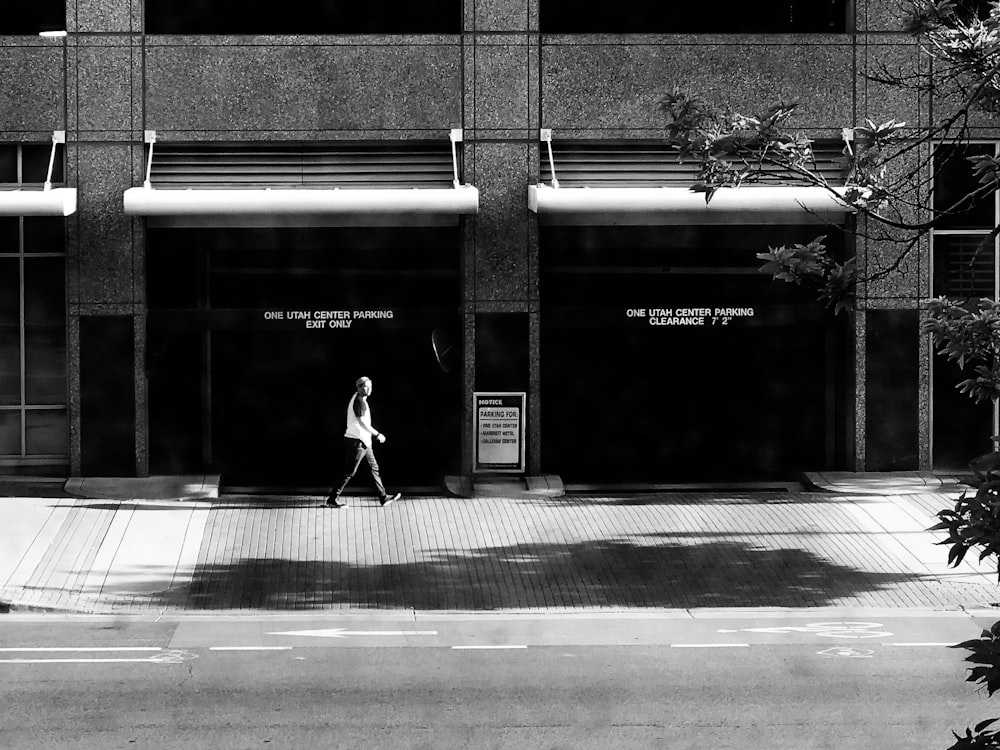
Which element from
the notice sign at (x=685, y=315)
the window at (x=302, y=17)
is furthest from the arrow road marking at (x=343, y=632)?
the window at (x=302, y=17)

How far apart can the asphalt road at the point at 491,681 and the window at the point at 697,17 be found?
8455mm

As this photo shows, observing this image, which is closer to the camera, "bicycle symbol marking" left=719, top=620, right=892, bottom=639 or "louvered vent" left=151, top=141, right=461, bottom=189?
"bicycle symbol marking" left=719, top=620, right=892, bottom=639

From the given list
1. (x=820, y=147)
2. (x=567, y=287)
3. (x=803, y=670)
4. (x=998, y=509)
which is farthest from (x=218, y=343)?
(x=998, y=509)

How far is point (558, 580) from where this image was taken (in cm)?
1387

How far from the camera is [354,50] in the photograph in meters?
18.0

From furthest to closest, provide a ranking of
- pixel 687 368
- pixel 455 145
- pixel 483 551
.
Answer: pixel 687 368, pixel 455 145, pixel 483 551

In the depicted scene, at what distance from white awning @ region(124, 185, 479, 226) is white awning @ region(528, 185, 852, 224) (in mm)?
1007

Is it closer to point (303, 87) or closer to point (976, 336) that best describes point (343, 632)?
point (976, 336)

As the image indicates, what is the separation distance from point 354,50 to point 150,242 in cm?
339

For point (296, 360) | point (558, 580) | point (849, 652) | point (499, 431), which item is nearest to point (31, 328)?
point (296, 360)

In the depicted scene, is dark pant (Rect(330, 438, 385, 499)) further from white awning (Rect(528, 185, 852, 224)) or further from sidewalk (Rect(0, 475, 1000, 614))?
white awning (Rect(528, 185, 852, 224))

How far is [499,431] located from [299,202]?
3.59 metres

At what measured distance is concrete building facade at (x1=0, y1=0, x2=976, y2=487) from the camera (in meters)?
17.8

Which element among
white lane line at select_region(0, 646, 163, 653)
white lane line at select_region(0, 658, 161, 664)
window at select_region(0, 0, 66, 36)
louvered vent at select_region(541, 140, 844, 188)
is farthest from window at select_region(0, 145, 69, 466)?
white lane line at select_region(0, 658, 161, 664)
